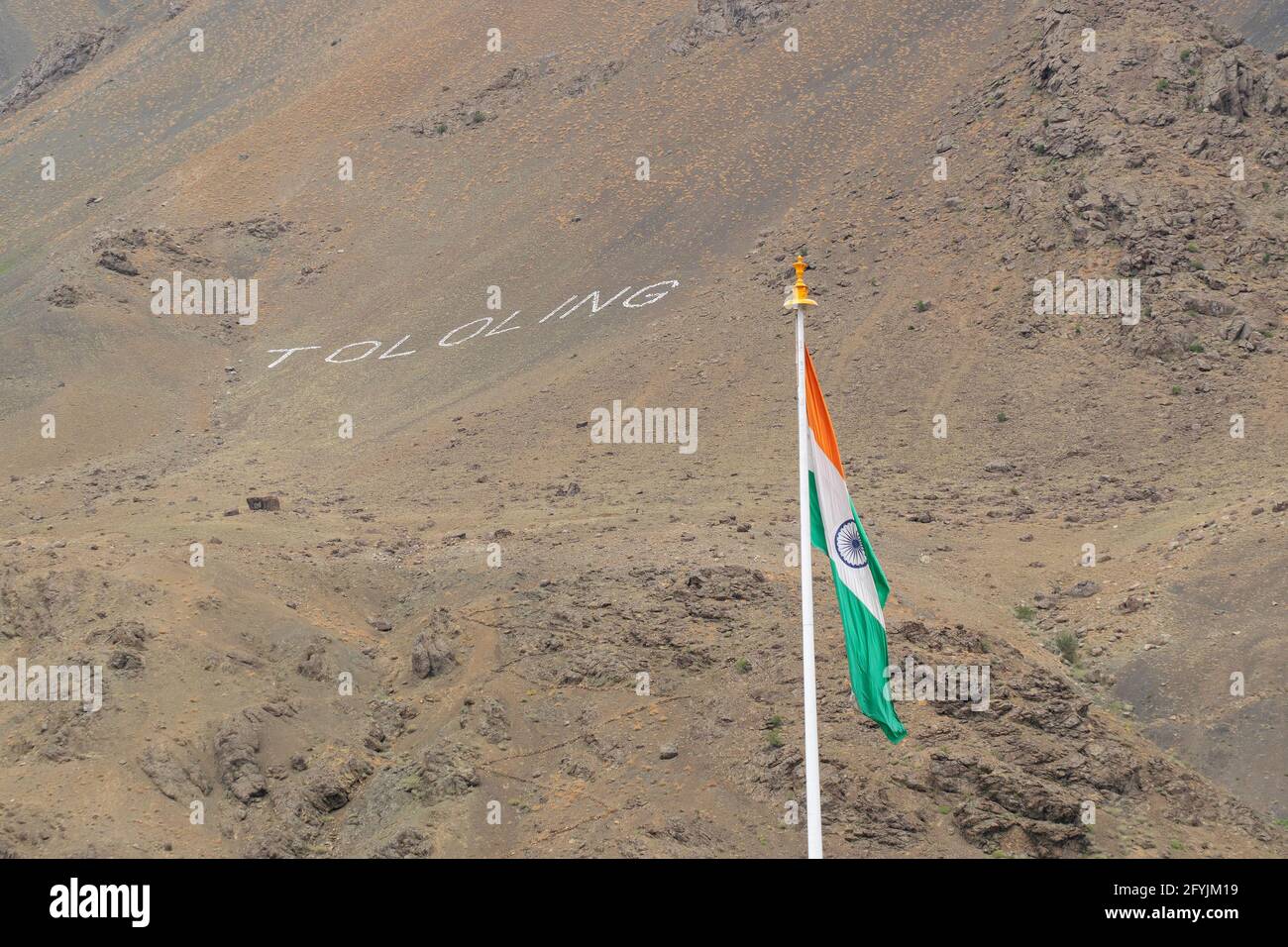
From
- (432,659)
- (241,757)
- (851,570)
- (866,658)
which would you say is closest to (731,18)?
(432,659)

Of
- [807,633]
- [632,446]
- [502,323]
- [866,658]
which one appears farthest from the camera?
[502,323]

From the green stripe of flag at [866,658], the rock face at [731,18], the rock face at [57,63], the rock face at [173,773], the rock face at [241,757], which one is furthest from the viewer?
the rock face at [57,63]

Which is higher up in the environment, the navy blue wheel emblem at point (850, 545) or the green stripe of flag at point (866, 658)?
the navy blue wheel emblem at point (850, 545)

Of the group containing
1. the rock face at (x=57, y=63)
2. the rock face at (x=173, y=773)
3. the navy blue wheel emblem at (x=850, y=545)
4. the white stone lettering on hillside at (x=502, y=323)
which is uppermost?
the rock face at (x=57, y=63)

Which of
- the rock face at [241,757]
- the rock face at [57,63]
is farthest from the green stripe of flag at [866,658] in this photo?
the rock face at [57,63]

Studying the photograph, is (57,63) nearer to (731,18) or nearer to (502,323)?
(731,18)

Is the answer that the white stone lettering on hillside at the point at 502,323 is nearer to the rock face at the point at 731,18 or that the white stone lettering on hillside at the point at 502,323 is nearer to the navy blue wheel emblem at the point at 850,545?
the rock face at the point at 731,18
